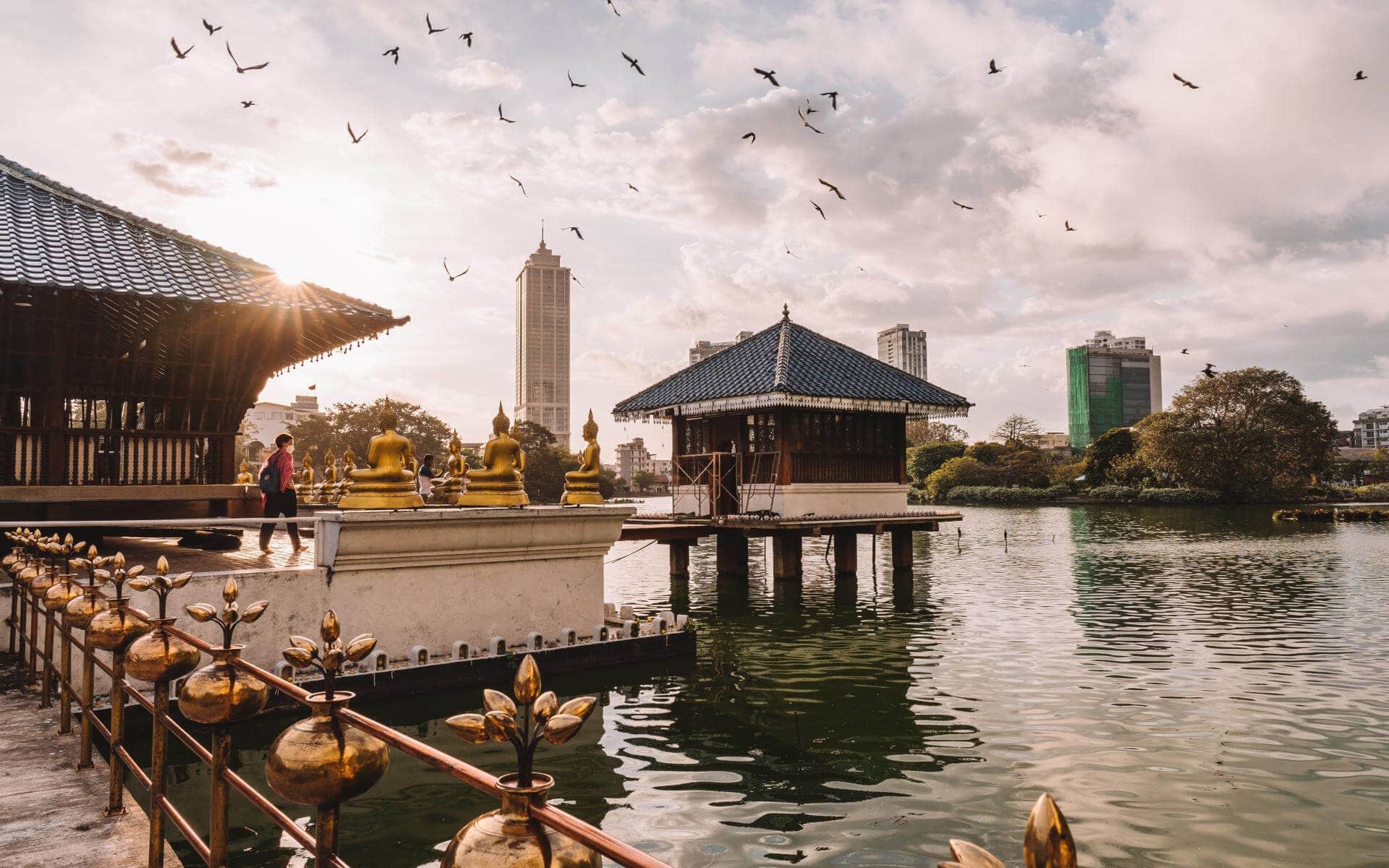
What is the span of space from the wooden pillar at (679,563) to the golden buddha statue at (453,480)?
28.7 feet

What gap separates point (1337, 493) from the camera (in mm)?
73750

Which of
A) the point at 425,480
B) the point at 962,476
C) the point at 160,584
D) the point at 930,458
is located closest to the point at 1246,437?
the point at 962,476

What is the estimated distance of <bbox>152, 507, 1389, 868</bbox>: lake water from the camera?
7297mm

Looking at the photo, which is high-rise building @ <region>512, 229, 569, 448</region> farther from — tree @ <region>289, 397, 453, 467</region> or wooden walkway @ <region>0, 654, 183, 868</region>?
wooden walkway @ <region>0, 654, 183, 868</region>

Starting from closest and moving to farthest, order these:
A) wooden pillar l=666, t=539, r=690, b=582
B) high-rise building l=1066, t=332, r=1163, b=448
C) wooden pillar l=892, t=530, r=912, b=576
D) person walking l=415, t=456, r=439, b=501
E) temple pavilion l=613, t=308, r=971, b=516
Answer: person walking l=415, t=456, r=439, b=501 → temple pavilion l=613, t=308, r=971, b=516 → wooden pillar l=666, t=539, r=690, b=582 → wooden pillar l=892, t=530, r=912, b=576 → high-rise building l=1066, t=332, r=1163, b=448

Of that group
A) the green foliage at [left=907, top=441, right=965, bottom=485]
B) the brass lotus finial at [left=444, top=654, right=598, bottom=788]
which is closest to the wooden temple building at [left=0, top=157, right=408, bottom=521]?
the brass lotus finial at [left=444, top=654, right=598, bottom=788]

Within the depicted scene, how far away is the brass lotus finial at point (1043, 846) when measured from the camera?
1229 millimetres

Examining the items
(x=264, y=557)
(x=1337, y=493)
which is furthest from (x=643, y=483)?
(x=264, y=557)

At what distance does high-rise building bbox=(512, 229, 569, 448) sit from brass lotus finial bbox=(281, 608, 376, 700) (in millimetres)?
170592

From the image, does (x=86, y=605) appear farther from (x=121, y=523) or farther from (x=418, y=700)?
(x=121, y=523)

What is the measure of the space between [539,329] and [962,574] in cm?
16148

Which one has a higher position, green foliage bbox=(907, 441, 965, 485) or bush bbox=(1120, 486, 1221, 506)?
green foliage bbox=(907, 441, 965, 485)

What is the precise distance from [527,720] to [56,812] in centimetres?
457

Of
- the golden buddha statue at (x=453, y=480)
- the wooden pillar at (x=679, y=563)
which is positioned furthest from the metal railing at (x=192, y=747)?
the wooden pillar at (x=679, y=563)
